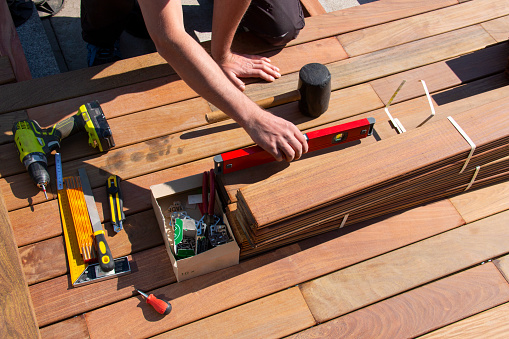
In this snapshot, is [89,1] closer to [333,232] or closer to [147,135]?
[147,135]

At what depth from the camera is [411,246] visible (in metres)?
2.06

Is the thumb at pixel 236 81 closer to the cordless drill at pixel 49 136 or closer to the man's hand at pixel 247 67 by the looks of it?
the man's hand at pixel 247 67

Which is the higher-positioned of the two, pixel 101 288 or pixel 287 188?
pixel 287 188

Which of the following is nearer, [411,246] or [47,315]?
[47,315]

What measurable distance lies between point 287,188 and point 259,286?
463 millimetres

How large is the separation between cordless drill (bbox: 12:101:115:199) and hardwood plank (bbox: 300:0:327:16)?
1.49 meters

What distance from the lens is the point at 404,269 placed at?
2.00m

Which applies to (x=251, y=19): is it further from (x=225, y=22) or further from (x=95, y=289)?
(x=95, y=289)

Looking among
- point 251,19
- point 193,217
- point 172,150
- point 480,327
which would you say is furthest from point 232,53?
point 480,327

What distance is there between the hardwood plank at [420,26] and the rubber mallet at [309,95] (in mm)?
552

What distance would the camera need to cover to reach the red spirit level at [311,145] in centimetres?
189

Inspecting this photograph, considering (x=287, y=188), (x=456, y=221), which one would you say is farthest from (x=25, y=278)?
(x=456, y=221)

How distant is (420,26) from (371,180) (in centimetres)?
147

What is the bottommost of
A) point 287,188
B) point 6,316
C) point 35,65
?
point 35,65
